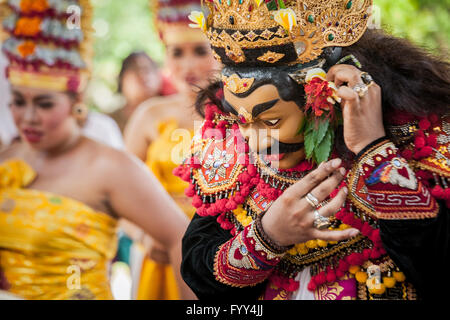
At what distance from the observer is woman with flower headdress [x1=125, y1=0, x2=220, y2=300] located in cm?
341

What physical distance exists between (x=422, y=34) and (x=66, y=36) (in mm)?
2694

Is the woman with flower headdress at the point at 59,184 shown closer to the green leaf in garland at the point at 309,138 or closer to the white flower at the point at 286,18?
the green leaf in garland at the point at 309,138

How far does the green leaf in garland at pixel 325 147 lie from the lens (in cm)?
156

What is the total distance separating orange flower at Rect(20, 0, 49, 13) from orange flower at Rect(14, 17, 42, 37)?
4 cm

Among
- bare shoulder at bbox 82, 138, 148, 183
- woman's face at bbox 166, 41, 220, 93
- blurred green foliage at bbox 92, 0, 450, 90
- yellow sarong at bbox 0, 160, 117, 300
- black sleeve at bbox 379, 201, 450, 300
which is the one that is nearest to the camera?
black sleeve at bbox 379, 201, 450, 300

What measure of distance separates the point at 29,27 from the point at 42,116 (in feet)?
1.37

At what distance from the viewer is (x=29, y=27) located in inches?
108

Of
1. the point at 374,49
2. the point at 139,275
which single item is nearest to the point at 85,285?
the point at 139,275

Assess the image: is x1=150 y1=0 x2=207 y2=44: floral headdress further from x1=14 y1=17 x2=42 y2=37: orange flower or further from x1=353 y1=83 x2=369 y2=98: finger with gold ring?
x1=353 y1=83 x2=369 y2=98: finger with gold ring

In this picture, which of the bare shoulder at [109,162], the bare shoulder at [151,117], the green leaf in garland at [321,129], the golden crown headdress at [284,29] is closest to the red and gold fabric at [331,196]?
the green leaf in garland at [321,129]

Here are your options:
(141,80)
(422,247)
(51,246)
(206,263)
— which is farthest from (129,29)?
(422,247)

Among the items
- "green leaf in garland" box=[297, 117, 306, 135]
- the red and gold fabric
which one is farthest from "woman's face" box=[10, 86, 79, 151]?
"green leaf in garland" box=[297, 117, 306, 135]

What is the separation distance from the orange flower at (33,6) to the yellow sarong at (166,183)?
1.05 m
